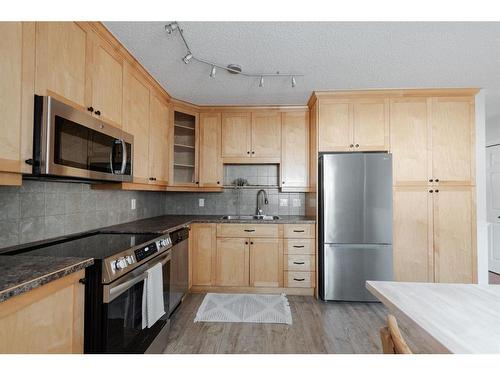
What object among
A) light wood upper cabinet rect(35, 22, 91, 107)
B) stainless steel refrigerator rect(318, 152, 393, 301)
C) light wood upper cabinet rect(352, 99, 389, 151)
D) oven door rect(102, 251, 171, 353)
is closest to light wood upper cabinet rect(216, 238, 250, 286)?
stainless steel refrigerator rect(318, 152, 393, 301)

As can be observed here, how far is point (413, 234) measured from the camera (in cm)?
271

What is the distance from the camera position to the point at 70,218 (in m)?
1.85

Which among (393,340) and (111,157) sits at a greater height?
(111,157)

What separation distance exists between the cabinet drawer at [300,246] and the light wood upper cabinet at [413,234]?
896mm

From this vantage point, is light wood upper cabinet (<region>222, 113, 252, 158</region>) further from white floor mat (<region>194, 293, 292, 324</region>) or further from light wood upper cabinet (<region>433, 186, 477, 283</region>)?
light wood upper cabinet (<region>433, 186, 477, 283</region>)

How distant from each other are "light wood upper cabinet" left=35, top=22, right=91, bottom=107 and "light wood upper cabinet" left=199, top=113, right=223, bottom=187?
1.77 metres

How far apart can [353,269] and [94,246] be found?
96.1 inches

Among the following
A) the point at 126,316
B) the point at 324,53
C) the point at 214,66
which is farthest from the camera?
the point at 214,66

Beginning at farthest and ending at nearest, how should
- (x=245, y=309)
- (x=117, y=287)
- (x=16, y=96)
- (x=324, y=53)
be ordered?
(x=245, y=309), (x=324, y=53), (x=117, y=287), (x=16, y=96)

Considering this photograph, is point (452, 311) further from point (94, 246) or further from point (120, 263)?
point (94, 246)

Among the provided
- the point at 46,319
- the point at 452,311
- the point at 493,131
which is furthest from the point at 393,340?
the point at 493,131

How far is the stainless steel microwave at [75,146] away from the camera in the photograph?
47.0 inches

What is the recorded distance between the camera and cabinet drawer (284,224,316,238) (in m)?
2.89

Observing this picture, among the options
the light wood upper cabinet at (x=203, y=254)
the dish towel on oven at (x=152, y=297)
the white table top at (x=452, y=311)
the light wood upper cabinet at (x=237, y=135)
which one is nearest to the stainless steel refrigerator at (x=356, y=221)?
the light wood upper cabinet at (x=237, y=135)
